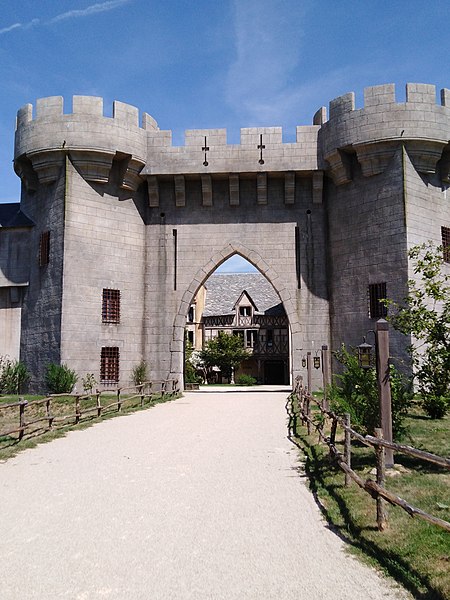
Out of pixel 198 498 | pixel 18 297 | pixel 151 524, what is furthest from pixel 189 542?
pixel 18 297

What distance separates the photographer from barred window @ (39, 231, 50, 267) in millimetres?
22922

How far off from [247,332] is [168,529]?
41.8m

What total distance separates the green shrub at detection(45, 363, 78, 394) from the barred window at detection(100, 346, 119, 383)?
1544 millimetres

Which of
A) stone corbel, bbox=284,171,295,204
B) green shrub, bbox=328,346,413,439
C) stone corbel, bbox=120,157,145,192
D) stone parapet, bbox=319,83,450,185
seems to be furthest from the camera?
stone corbel, bbox=284,171,295,204

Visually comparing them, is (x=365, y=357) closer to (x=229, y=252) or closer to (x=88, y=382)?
(x=88, y=382)

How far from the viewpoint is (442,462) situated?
462 centimetres

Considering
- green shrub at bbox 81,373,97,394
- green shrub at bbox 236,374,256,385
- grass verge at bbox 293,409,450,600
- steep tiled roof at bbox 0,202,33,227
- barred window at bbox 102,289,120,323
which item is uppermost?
steep tiled roof at bbox 0,202,33,227

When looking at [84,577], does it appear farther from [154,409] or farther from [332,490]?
[154,409]

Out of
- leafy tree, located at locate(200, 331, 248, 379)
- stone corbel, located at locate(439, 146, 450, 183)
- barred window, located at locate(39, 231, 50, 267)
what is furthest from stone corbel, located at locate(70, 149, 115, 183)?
leafy tree, located at locate(200, 331, 248, 379)

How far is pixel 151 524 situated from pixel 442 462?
10.1 feet

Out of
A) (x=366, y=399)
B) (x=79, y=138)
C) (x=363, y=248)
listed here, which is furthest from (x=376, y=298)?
(x=79, y=138)

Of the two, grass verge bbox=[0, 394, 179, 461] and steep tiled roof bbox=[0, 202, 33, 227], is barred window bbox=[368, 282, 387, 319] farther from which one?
steep tiled roof bbox=[0, 202, 33, 227]

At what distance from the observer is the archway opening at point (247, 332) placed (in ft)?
151

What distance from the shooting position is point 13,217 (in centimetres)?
2502
